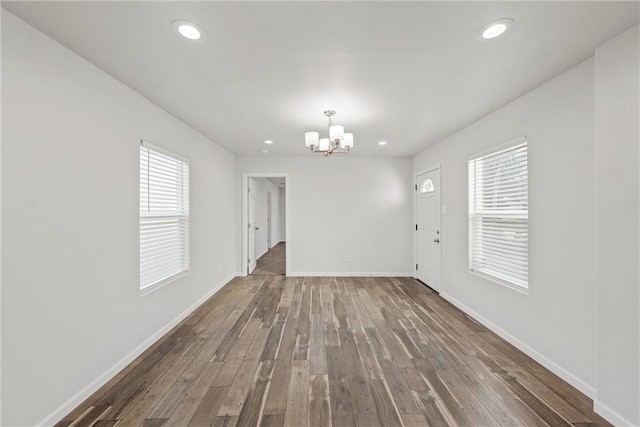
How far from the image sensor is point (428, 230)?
189 inches

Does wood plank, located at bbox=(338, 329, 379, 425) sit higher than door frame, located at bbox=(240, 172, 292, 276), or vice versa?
door frame, located at bbox=(240, 172, 292, 276)

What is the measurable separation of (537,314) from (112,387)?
11.8ft

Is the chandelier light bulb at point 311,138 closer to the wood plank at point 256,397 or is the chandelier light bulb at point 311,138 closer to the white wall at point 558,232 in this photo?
the white wall at point 558,232

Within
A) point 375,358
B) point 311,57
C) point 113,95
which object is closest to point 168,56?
point 113,95

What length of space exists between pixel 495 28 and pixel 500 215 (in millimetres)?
1964

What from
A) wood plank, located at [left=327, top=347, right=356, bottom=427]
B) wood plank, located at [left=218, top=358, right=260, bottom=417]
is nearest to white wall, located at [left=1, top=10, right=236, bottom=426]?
wood plank, located at [left=218, top=358, right=260, bottom=417]

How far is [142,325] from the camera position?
2.58 m

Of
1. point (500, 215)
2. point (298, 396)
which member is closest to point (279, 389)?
point (298, 396)

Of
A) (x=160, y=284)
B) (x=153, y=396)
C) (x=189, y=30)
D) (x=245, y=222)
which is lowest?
(x=153, y=396)

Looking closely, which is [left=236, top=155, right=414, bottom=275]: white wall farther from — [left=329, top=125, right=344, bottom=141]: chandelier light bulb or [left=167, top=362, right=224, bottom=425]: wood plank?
[left=167, top=362, right=224, bottom=425]: wood plank

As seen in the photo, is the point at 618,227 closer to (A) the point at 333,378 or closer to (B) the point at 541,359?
(B) the point at 541,359

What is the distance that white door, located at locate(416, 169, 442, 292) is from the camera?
14.6 feet

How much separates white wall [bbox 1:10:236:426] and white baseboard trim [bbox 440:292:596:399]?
3.61 meters

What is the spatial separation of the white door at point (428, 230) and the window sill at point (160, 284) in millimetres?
3795
